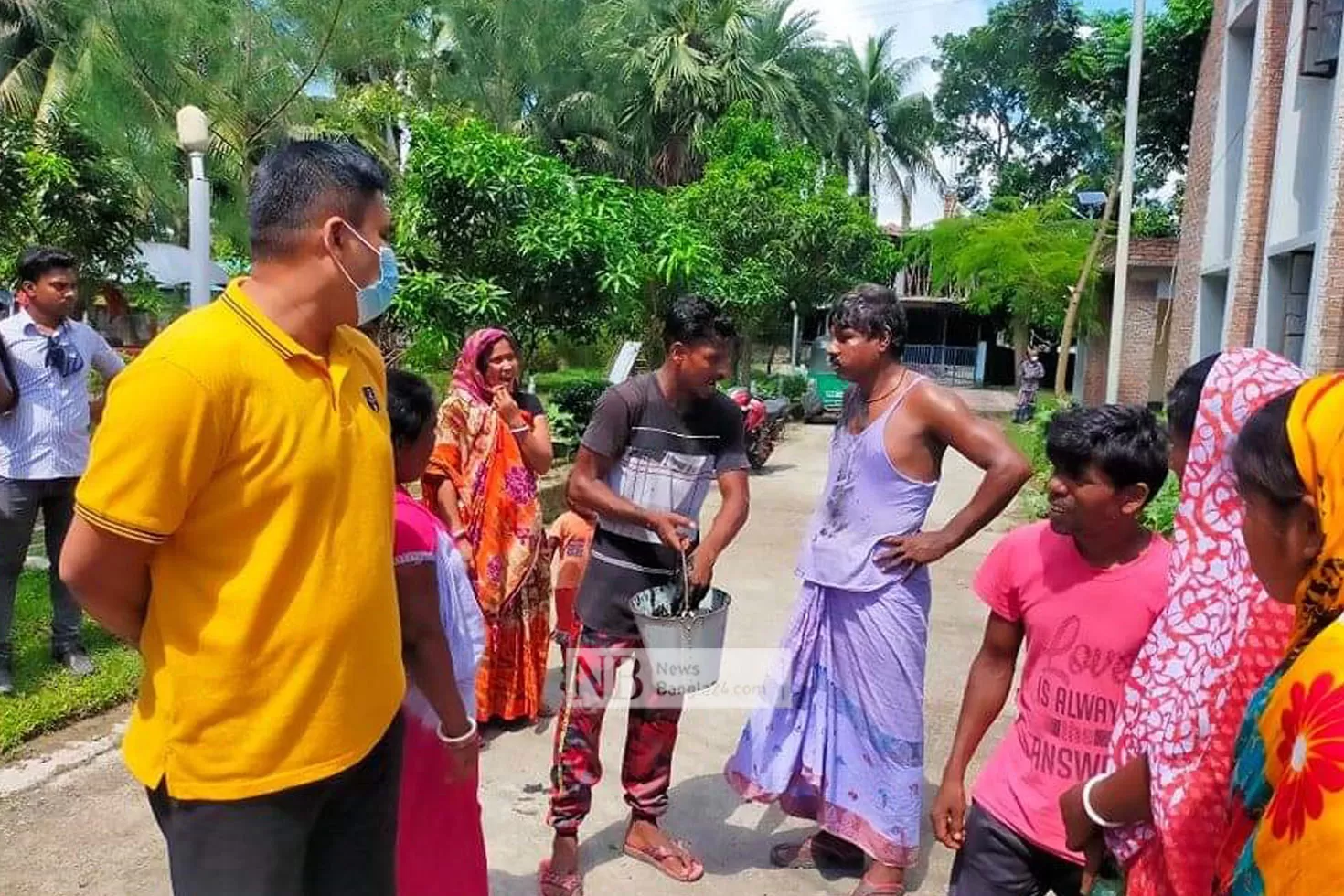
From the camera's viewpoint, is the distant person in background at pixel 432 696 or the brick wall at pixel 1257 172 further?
the brick wall at pixel 1257 172

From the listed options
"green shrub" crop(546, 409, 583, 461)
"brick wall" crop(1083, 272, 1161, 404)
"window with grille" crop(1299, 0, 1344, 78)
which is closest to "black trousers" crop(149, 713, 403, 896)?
"green shrub" crop(546, 409, 583, 461)

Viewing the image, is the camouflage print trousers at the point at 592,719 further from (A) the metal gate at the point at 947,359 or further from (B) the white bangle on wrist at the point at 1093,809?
(A) the metal gate at the point at 947,359

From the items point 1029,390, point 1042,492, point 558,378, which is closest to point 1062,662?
point 1042,492

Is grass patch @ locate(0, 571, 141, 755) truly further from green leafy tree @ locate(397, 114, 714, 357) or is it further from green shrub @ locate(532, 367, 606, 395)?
green shrub @ locate(532, 367, 606, 395)

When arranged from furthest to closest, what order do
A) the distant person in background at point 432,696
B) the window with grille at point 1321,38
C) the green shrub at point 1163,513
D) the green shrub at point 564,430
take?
the green shrub at point 564,430 → the window with grille at point 1321,38 → the green shrub at point 1163,513 → the distant person in background at point 432,696

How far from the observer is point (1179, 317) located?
47.1ft

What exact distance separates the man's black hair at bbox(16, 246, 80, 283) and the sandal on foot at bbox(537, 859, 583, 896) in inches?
123

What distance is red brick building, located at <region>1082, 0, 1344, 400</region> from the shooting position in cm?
834

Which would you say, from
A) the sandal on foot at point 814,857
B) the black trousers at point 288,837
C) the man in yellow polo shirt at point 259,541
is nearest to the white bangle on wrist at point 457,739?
the black trousers at point 288,837

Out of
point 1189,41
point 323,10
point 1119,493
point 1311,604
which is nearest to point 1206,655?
point 1311,604

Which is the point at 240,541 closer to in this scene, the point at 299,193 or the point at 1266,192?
the point at 299,193

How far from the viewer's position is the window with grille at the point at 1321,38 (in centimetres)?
889

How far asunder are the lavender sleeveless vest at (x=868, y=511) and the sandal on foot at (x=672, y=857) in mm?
983

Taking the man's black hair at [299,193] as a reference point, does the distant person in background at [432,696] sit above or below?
below
